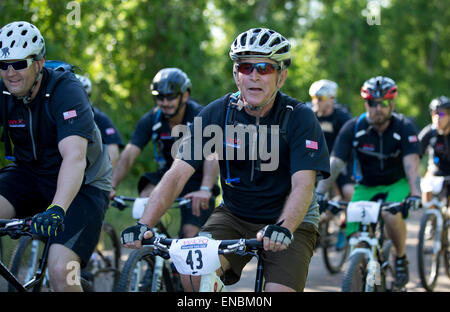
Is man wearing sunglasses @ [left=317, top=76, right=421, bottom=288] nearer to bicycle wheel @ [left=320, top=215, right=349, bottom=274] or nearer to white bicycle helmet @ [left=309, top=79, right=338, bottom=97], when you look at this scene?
bicycle wheel @ [left=320, top=215, right=349, bottom=274]

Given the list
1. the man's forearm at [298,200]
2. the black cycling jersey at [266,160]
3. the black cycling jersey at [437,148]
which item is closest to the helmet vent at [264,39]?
the black cycling jersey at [266,160]

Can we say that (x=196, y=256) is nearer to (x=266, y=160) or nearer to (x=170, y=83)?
(x=266, y=160)

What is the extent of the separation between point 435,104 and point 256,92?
5815 millimetres

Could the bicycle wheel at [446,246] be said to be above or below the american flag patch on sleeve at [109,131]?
below

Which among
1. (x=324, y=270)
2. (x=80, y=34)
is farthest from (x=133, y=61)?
(x=324, y=270)

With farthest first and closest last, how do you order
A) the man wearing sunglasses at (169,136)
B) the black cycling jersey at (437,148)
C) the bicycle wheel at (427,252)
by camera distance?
the black cycling jersey at (437,148) < the bicycle wheel at (427,252) < the man wearing sunglasses at (169,136)

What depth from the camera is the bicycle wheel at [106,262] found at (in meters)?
7.70

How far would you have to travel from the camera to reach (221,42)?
29.2 meters

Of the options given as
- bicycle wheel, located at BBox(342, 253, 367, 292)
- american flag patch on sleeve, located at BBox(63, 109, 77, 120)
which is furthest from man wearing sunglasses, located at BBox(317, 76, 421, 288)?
american flag patch on sleeve, located at BBox(63, 109, 77, 120)

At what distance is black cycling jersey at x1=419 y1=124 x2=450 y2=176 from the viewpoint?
984 centimetres

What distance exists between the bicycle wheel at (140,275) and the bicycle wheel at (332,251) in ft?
12.5

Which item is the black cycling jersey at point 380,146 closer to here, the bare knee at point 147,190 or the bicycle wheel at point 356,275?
the bicycle wheel at point 356,275

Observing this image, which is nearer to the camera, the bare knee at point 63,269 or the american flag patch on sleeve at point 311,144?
the american flag patch on sleeve at point 311,144

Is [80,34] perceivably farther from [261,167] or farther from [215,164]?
[261,167]
